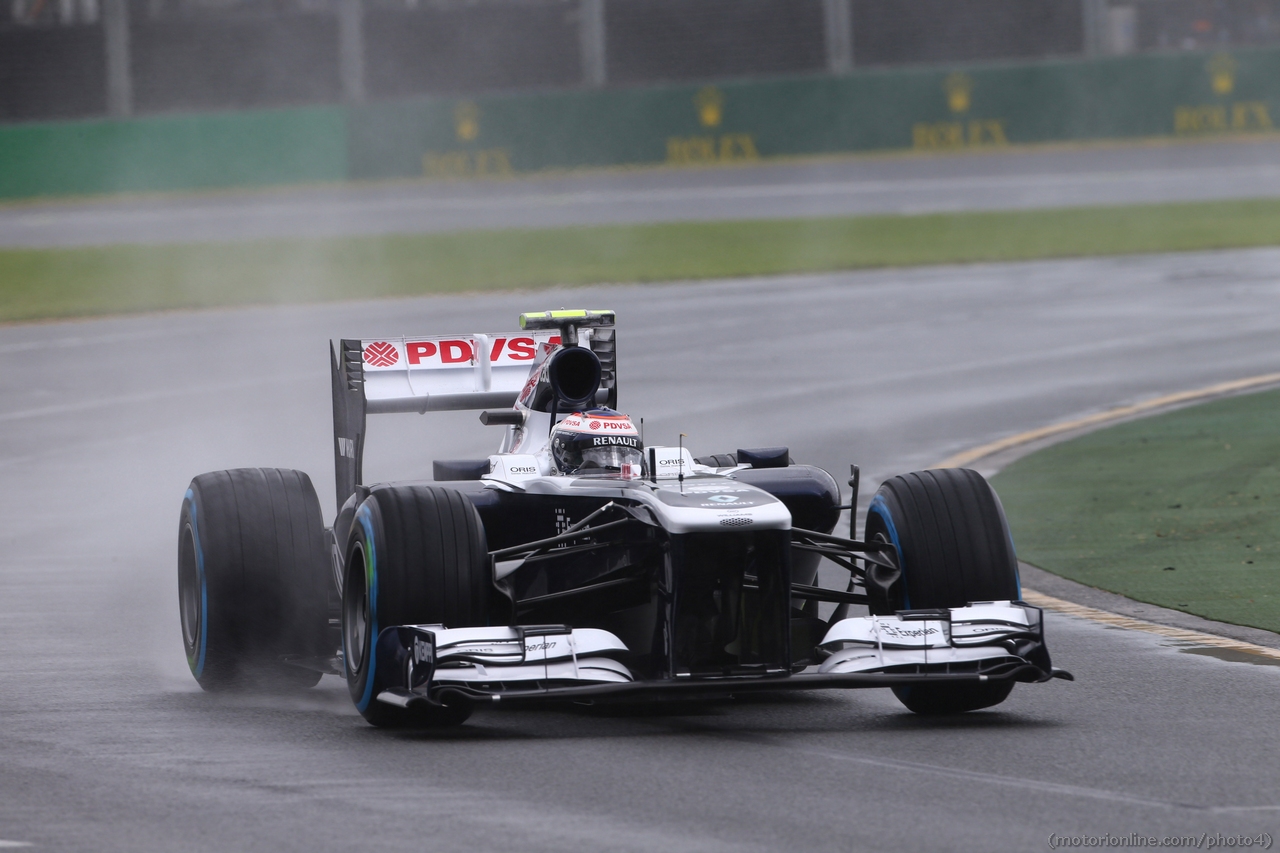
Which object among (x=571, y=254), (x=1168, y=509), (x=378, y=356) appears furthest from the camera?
(x=571, y=254)

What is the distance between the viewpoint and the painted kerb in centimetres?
4791

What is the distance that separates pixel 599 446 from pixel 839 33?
1812 inches

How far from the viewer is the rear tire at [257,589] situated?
343 inches

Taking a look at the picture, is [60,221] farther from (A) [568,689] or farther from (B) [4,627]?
(A) [568,689]

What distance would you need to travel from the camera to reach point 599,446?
828 centimetres

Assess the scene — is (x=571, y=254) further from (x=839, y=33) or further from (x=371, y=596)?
(x=371, y=596)

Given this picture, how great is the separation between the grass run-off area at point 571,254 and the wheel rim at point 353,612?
2063cm

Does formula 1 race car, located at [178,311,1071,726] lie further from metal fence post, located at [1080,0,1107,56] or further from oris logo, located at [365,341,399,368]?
metal fence post, located at [1080,0,1107,56]

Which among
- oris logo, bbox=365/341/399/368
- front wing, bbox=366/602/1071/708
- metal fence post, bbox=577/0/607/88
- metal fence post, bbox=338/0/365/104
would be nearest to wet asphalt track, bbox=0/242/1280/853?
front wing, bbox=366/602/1071/708

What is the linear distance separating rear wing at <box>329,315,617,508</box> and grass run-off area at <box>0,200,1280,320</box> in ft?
61.5

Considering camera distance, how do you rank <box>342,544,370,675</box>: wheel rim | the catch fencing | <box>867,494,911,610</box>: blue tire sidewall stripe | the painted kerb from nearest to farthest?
<box>342,544,370,675</box>: wheel rim, <box>867,494,911,610</box>: blue tire sidewall stripe, the painted kerb, the catch fencing

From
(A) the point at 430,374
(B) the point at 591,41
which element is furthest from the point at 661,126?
(A) the point at 430,374

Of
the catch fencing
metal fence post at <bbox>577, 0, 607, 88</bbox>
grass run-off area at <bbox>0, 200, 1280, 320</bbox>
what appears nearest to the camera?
grass run-off area at <bbox>0, 200, 1280, 320</bbox>

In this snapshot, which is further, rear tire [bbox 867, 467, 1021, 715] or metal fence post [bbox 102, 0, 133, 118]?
metal fence post [bbox 102, 0, 133, 118]
